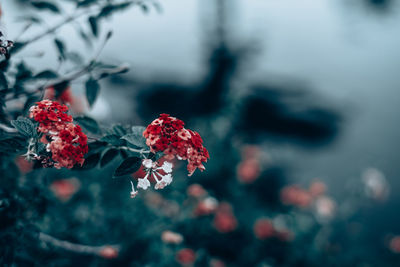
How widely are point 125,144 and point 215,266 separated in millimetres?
1131

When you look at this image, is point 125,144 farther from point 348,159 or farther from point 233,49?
point 348,159

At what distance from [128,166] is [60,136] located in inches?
6.5

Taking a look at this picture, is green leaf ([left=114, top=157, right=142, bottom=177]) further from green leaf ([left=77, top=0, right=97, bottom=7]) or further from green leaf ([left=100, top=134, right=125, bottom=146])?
green leaf ([left=77, top=0, right=97, bottom=7])

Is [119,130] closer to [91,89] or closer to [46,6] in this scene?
[91,89]

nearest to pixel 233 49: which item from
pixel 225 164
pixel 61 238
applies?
pixel 225 164

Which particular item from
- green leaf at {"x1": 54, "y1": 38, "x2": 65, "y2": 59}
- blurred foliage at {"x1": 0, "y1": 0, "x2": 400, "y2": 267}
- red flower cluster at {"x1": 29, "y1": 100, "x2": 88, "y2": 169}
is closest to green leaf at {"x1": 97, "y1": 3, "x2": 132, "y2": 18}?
blurred foliage at {"x1": 0, "y1": 0, "x2": 400, "y2": 267}

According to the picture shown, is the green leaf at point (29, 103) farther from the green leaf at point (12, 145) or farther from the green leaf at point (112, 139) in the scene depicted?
the green leaf at point (112, 139)

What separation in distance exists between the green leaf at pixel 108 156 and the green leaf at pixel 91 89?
273mm

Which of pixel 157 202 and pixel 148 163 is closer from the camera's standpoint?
pixel 148 163

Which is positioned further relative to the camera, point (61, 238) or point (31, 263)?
point (61, 238)

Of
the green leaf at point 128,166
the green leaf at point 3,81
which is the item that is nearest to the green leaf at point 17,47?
the green leaf at point 3,81

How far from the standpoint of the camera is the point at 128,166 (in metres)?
0.68

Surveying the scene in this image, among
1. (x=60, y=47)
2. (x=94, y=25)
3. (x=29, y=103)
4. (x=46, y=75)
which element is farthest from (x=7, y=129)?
(x=94, y=25)

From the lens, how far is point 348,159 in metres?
4.46
